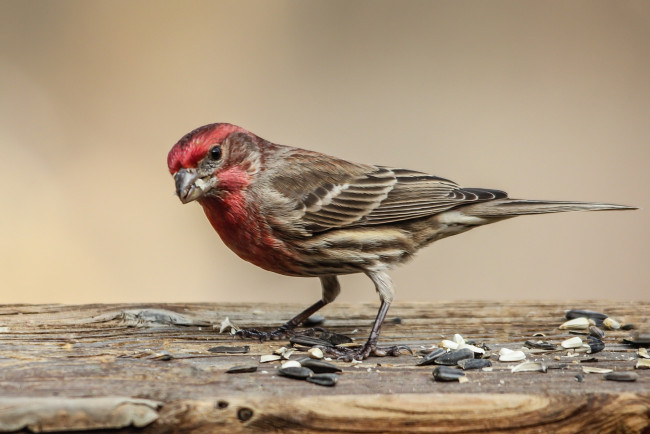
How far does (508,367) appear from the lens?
10.8 feet

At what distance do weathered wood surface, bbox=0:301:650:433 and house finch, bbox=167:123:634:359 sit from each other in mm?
443

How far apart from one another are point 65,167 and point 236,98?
128cm

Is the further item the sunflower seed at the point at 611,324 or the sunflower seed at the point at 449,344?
the sunflower seed at the point at 611,324

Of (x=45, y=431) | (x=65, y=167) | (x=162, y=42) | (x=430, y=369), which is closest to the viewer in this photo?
(x=45, y=431)

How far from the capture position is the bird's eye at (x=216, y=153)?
3.98 meters

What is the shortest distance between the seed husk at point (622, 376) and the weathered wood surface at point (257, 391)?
30 millimetres

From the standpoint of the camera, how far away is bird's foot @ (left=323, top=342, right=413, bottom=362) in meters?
3.55

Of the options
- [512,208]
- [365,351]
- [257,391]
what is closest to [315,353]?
[365,351]

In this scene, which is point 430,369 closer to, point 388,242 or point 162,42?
point 388,242

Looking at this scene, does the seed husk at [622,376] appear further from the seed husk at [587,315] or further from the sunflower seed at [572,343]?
the seed husk at [587,315]

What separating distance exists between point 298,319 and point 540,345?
3.85 ft

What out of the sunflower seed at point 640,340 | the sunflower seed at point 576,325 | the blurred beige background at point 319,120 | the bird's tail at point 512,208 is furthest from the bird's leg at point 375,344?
the blurred beige background at point 319,120

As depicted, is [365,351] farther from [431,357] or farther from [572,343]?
[572,343]

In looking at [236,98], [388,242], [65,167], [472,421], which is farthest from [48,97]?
[472,421]
